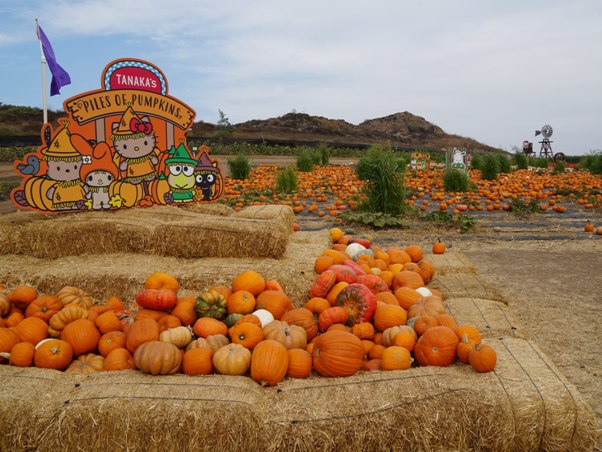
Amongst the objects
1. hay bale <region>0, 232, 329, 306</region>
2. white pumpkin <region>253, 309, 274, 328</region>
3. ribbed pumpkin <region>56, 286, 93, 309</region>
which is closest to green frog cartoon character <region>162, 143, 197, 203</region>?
hay bale <region>0, 232, 329, 306</region>

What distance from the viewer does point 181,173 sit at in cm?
725

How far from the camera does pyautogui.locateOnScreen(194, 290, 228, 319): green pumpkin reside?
4258 mm

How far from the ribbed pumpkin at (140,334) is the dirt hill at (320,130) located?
36.2m

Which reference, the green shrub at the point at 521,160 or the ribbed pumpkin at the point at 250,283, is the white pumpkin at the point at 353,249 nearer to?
the ribbed pumpkin at the point at 250,283

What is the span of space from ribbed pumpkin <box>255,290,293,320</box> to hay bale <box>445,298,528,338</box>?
1680 mm

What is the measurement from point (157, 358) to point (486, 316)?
307 cm

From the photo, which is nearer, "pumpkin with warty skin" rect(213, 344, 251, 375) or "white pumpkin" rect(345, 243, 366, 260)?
"pumpkin with warty skin" rect(213, 344, 251, 375)

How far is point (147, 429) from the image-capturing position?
2930mm

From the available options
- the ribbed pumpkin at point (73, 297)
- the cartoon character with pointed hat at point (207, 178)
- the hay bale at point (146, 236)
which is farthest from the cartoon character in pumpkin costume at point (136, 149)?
the ribbed pumpkin at point (73, 297)

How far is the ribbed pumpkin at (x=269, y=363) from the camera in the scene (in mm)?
3330

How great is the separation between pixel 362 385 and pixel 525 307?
137 inches

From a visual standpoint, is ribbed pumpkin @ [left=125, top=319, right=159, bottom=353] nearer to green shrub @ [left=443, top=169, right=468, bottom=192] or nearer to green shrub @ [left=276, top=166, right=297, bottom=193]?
green shrub @ [left=276, top=166, right=297, bottom=193]

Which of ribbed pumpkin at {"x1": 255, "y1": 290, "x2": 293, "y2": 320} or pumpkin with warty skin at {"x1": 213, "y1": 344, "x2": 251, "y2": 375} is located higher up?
ribbed pumpkin at {"x1": 255, "y1": 290, "x2": 293, "y2": 320}

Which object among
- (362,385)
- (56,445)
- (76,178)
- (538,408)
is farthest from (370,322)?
(76,178)
